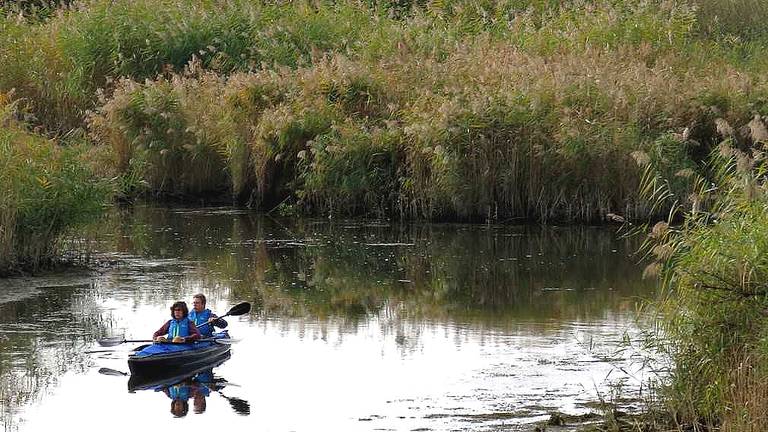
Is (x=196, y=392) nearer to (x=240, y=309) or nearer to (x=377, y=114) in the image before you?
(x=240, y=309)

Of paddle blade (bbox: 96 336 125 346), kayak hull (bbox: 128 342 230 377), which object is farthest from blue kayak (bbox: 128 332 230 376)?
paddle blade (bbox: 96 336 125 346)

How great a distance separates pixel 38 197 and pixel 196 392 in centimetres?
525

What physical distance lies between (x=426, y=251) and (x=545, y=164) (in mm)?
2651

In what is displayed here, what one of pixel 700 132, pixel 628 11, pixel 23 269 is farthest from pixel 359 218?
pixel 628 11

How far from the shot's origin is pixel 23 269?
15.7m

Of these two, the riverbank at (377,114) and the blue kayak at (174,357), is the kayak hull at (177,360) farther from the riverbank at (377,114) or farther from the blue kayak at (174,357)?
the riverbank at (377,114)

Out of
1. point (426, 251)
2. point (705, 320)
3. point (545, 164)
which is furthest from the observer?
point (545, 164)

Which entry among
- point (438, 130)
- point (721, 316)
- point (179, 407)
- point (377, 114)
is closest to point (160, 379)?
point (179, 407)

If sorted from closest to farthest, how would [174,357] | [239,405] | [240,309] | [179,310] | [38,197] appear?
[239,405] → [174,357] → [179,310] → [240,309] → [38,197]

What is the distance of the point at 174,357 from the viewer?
37.8 ft

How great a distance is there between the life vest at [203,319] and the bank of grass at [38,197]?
3413 mm

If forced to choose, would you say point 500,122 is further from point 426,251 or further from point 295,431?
point 295,431

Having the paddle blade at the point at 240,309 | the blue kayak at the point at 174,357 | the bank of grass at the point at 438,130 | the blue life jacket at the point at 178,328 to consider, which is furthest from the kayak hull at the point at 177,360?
the bank of grass at the point at 438,130

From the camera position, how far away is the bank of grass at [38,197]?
15.3m
